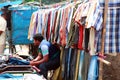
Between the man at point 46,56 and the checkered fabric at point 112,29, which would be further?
the man at point 46,56

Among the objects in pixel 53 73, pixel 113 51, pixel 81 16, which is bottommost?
pixel 53 73

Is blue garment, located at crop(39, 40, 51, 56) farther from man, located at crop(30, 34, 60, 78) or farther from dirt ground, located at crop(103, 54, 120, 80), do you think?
dirt ground, located at crop(103, 54, 120, 80)

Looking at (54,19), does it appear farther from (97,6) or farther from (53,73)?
(97,6)

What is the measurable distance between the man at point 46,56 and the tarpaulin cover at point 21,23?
351cm

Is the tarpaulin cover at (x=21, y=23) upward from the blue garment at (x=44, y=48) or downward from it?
upward

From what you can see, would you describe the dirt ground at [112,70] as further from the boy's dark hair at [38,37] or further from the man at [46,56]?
the boy's dark hair at [38,37]

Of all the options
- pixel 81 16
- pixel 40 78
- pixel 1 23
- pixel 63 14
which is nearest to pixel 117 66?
pixel 63 14

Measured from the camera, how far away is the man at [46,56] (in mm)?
8477

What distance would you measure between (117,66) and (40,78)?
3226mm

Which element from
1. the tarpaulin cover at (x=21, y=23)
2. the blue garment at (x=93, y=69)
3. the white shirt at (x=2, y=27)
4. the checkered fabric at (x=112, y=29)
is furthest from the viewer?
the tarpaulin cover at (x=21, y=23)

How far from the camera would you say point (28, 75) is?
5551 mm

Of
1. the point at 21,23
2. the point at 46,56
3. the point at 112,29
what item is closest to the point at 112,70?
the point at 46,56

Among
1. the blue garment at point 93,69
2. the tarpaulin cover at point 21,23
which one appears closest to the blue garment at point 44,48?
the blue garment at point 93,69

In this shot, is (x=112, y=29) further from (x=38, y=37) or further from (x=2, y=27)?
(x=2, y=27)
